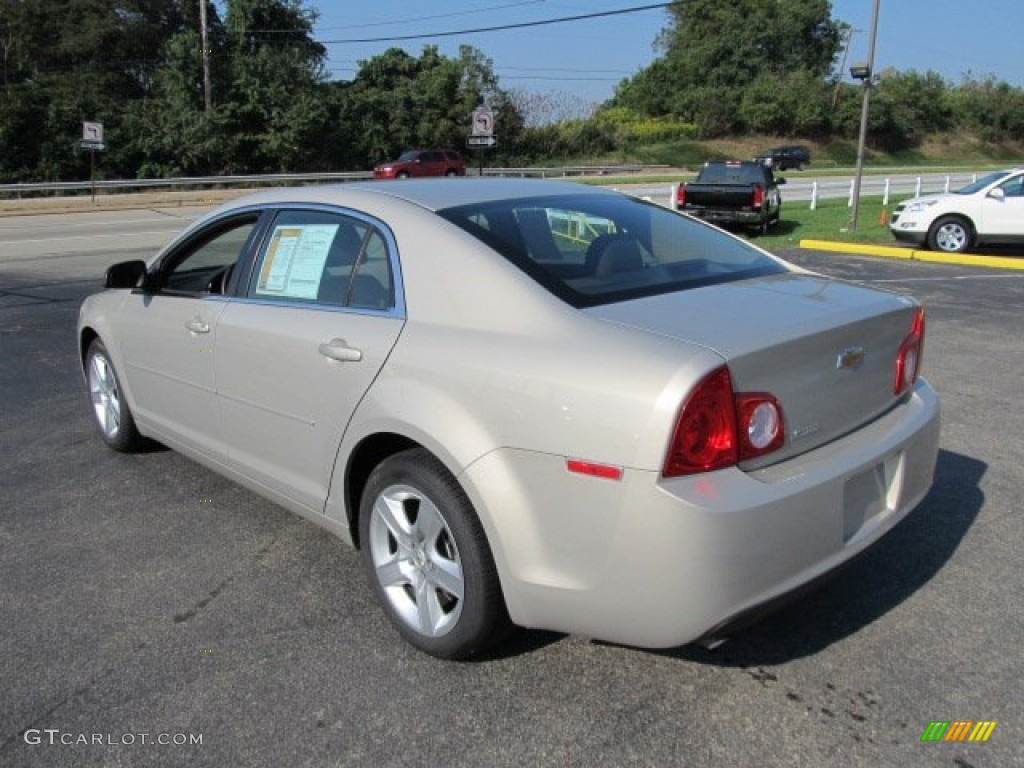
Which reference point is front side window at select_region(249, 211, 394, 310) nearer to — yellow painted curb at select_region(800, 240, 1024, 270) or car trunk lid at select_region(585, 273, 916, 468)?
car trunk lid at select_region(585, 273, 916, 468)

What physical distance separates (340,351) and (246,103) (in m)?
43.8

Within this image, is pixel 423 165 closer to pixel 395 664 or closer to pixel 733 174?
pixel 733 174

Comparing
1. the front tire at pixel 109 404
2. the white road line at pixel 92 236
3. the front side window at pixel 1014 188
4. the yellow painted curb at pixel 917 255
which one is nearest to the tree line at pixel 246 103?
the white road line at pixel 92 236

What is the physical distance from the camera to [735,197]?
17938mm

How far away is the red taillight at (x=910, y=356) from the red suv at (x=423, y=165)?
34878 millimetres

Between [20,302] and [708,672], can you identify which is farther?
[20,302]

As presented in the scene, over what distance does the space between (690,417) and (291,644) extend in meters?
1.68

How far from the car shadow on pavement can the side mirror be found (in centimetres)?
318

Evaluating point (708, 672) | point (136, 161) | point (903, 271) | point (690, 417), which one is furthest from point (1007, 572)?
point (136, 161)

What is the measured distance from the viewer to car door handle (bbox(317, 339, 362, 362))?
125 inches

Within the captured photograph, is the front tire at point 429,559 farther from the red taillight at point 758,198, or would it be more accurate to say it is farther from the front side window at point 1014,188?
the red taillight at point 758,198

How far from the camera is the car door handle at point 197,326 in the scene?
398 centimetres

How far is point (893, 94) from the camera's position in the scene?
A: 72.1 metres

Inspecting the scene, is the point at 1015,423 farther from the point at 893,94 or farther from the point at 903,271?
the point at 893,94
